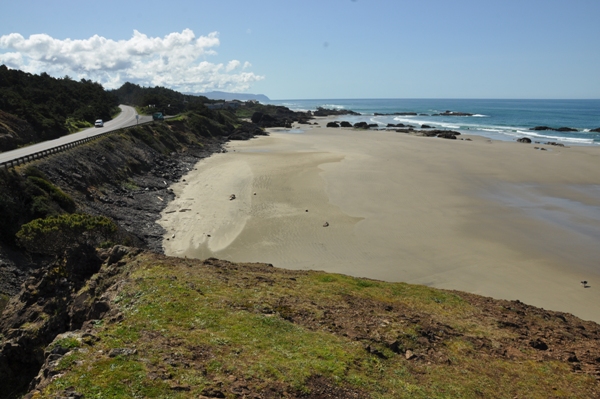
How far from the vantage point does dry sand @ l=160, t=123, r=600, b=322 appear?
22.6 m

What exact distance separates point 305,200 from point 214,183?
35.9ft

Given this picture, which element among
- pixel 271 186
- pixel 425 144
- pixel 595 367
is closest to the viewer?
pixel 595 367

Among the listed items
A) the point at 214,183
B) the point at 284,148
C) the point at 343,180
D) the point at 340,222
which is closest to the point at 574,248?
the point at 340,222

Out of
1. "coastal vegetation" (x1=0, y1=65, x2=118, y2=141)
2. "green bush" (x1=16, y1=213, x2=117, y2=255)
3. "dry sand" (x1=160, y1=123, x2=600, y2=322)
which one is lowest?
"dry sand" (x1=160, y1=123, x2=600, y2=322)

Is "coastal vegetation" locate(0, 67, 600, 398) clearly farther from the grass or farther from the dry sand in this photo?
the dry sand

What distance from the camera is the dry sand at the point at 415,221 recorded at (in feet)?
74.1

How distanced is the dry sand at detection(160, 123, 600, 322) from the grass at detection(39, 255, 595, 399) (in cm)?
901

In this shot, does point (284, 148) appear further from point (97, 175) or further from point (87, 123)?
point (97, 175)

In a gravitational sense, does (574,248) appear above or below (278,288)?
below

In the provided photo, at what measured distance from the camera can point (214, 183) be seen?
42062mm

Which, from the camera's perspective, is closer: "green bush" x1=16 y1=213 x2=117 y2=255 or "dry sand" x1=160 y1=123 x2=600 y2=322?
"green bush" x1=16 y1=213 x2=117 y2=255

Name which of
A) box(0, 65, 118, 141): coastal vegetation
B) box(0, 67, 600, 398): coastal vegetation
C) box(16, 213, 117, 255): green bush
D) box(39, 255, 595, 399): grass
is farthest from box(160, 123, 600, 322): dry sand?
box(0, 65, 118, 141): coastal vegetation

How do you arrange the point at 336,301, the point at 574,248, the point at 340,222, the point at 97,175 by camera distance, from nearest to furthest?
the point at 336,301
the point at 574,248
the point at 340,222
the point at 97,175

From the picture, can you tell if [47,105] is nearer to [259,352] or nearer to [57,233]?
[57,233]
